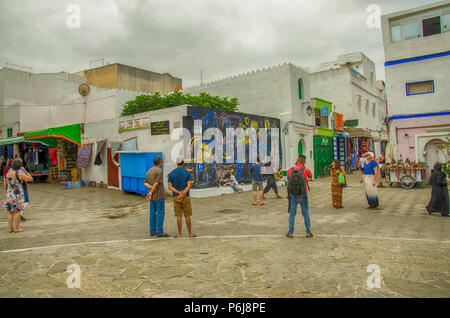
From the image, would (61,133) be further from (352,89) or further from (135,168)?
(352,89)

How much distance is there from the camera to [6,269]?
4.80 meters

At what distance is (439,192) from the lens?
8.67 meters

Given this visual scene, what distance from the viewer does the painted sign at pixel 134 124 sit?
49.0ft

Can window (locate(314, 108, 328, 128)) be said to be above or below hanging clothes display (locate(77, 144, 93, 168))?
above

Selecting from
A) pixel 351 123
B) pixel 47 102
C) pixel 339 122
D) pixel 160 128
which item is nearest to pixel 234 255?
pixel 160 128

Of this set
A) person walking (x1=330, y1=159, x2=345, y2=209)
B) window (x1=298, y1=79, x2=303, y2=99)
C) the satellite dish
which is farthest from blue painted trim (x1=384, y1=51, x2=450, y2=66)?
the satellite dish

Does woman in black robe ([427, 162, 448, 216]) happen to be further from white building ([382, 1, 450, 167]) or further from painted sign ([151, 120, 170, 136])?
painted sign ([151, 120, 170, 136])

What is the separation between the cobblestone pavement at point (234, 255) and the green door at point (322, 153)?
1321 centimetres

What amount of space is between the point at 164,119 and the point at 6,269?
9.94 m

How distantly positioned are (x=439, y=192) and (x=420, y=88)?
10.7 metres

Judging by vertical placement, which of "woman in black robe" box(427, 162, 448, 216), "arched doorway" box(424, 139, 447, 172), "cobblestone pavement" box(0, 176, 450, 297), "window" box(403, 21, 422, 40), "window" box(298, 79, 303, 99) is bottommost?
"cobblestone pavement" box(0, 176, 450, 297)

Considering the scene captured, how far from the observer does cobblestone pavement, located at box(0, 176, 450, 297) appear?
4.04 m
